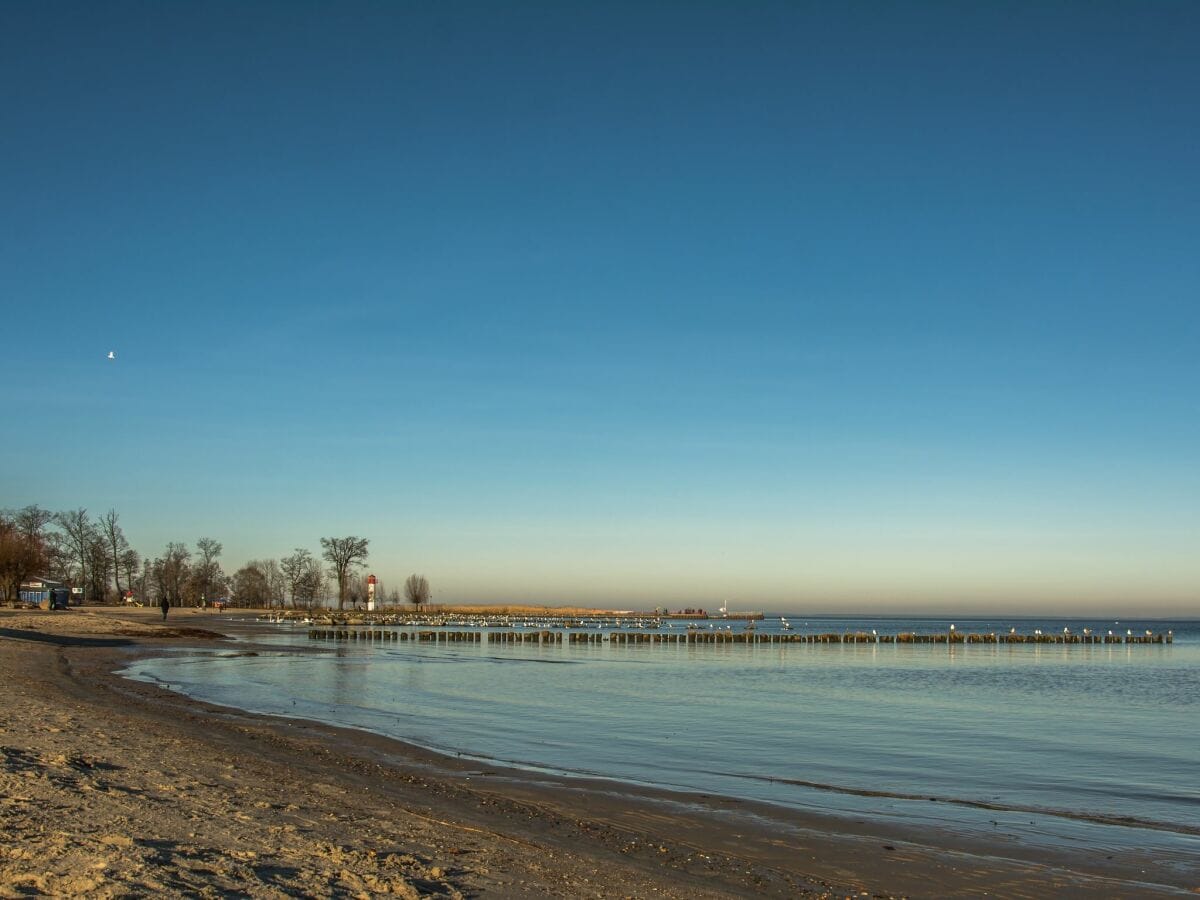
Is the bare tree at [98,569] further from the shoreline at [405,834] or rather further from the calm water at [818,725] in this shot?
the shoreline at [405,834]

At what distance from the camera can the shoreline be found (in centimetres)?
880

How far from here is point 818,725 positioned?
93.9 feet

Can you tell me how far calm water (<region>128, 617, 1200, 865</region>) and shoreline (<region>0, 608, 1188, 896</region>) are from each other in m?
2.17

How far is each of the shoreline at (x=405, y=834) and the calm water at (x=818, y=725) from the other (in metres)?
2.17

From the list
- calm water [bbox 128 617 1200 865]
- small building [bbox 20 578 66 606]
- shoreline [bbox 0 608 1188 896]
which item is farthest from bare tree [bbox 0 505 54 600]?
shoreline [bbox 0 608 1188 896]

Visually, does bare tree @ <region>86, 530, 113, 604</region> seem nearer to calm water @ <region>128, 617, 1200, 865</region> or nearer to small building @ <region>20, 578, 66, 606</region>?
→ small building @ <region>20, 578, 66, 606</region>

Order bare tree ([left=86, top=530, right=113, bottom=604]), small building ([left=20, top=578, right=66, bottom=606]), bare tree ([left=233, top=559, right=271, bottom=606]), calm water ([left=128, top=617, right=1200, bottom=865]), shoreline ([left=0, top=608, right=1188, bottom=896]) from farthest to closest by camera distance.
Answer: bare tree ([left=233, top=559, right=271, bottom=606]) → bare tree ([left=86, top=530, right=113, bottom=604]) → small building ([left=20, top=578, right=66, bottom=606]) → calm water ([left=128, top=617, right=1200, bottom=865]) → shoreline ([left=0, top=608, right=1188, bottom=896])

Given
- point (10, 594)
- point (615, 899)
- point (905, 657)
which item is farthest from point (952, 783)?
point (10, 594)

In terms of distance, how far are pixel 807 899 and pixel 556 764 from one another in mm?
10457

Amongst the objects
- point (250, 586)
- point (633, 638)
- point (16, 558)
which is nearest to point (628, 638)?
point (633, 638)

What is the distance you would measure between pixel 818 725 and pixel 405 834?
19666mm

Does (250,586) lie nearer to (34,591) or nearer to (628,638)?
(34,591)

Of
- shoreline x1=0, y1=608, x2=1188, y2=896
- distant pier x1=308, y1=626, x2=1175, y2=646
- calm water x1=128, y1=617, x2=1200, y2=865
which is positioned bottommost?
distant pier x1=308, y1=626, x2=1175, y2=646

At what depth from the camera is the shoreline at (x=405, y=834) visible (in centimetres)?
880
